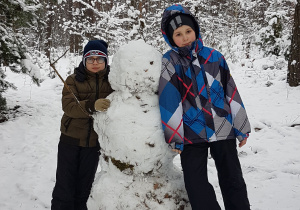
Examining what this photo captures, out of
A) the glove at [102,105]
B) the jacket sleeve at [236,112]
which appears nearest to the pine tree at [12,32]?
the glove at [102,105]

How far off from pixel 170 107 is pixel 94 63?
93 centimetres

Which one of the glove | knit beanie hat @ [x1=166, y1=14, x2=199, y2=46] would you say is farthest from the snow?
knit beanie hat @ [x1=166, y1=14, x2=199, y2=46]

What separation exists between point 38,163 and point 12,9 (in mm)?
3206

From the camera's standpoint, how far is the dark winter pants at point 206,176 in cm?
173

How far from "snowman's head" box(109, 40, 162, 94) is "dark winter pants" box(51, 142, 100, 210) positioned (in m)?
0.93

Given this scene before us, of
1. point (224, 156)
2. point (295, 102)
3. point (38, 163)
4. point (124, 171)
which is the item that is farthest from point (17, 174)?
point (295, 102)

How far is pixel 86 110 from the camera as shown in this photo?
201 cm

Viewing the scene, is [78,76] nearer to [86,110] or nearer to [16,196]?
[86,110]

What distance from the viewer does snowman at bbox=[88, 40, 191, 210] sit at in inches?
66.9

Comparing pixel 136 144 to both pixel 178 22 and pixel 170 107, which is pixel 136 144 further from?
pixel 178 22

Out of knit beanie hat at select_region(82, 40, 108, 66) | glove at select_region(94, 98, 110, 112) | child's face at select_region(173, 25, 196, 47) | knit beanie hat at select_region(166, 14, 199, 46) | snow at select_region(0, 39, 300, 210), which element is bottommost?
snow at select_region(0, 39, 300, 210)

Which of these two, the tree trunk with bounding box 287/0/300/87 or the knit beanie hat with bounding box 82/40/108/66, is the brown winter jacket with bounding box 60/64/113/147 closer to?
the knit beanie hat with bounding box 82/40/108/66

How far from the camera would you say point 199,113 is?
183 centimetres

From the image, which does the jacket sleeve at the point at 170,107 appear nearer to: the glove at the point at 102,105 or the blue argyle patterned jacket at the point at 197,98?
the blue argyle patterned jacket at the point at 197,98
